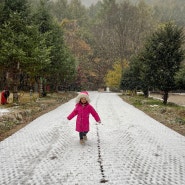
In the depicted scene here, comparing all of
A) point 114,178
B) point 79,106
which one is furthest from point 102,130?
point 114,178

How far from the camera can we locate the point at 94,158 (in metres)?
7.64

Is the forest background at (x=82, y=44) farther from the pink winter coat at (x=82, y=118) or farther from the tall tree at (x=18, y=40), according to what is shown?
the pink winter coat at (x=82, y=118)

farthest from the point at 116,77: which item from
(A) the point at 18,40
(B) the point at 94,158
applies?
(B) the point at 94,158

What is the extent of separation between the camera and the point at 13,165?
7.07 meters

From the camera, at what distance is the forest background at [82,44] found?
82.0ft

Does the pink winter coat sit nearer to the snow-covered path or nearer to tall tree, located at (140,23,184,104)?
the snow-covered path

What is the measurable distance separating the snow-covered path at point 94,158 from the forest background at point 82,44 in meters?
13.4

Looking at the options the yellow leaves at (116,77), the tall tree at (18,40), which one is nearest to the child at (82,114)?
the tall tree at (18,40)

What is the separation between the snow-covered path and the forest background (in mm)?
13421

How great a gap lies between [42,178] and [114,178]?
54.2 inches

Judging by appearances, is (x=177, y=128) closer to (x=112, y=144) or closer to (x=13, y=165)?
(x=112, y=144)

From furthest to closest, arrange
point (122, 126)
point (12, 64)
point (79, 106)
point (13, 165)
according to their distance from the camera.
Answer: point (12, 64) < point (122, 126) < point (79, 106) < point (13, 165)

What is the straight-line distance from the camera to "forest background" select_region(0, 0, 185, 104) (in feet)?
82.0

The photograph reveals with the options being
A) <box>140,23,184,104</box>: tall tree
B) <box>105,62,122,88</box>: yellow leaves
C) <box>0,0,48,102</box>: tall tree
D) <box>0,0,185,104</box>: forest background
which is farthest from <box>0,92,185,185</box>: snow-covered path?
<box>105,62,122,88</box>: yellow leaves
